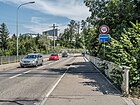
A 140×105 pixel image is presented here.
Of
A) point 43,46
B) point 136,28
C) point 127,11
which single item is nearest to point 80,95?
point 136,28

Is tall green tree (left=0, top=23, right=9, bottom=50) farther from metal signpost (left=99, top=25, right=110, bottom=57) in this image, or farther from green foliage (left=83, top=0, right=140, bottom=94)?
metal signpost (left=99, top=25, right=110, bottom=57)

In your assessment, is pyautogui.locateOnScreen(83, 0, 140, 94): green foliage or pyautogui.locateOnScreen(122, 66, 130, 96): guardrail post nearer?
pyautogui.locateOnScreen(122, 66, 130, 96): guardrail post

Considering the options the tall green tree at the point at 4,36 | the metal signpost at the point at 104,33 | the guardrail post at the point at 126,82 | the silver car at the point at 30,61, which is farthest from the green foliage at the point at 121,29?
the tall green tree at the point at 4,36

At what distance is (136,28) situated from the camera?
504 inches

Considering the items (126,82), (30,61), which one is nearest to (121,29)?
(126,82)

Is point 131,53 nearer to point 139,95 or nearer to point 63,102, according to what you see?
point 139,95

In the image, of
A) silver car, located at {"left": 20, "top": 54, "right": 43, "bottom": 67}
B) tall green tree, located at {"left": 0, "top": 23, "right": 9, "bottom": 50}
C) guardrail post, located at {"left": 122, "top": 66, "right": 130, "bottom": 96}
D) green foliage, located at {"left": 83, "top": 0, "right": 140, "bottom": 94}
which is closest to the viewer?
guardrail post, located at {"left": 122, "top": 66, "right": 130, "bottom": 96}

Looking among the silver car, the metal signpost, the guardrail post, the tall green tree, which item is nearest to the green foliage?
the guardrail post

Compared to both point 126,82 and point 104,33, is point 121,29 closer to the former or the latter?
point 104,33

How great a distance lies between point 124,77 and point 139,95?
0.94 metres

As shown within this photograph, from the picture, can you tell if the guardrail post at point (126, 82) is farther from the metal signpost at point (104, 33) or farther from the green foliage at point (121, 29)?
the metal signpost at point (104, 33)

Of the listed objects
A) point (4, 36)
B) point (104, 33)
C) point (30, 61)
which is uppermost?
point (4, 36)

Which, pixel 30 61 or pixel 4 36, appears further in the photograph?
pixel 4 36

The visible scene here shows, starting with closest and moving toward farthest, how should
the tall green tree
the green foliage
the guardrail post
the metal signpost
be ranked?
the guardrail post → the green foliage → the metal signpost → the tall green tree
